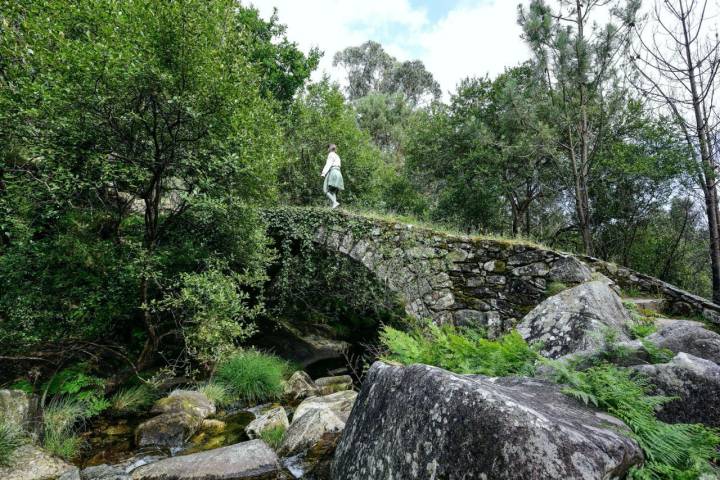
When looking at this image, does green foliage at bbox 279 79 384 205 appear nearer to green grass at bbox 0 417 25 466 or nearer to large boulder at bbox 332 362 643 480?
green grass at bbox 0 417 25 466

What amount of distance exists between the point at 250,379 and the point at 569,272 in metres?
7.39

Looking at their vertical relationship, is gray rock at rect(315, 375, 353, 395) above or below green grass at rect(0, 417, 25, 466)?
below

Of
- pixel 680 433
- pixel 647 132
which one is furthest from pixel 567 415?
pixel 647 132

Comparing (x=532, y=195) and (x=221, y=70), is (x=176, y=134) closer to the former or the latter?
(x=221, y=70)

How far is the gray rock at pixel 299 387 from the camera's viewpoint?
8.95 metres

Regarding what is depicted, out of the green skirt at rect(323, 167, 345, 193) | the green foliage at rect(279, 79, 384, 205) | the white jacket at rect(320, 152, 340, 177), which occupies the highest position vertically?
the green foliage at rect(279, 79, 384, 205)

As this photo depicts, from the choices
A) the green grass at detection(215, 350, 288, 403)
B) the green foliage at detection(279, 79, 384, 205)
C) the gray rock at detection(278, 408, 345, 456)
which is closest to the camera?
the gray rock at detection(278, 408, 345, 456)

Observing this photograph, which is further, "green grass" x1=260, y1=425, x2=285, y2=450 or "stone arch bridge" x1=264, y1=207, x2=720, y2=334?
"stone arch bridge" x1=264, y1=207, x2=720, y2=334

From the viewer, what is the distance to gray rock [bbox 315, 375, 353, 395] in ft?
30.1

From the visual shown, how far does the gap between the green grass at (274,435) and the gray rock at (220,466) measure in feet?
2.06

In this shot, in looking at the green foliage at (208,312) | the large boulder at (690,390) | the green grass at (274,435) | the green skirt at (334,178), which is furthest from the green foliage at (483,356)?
the green skirt at (334,178)

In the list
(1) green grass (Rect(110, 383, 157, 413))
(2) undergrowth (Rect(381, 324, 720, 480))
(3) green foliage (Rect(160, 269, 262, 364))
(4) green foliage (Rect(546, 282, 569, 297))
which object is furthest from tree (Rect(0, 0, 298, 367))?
(4) green foliage (Rect(546, 282, 569, 297))

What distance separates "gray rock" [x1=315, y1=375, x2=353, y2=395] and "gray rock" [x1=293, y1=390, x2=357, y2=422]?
1.77 meters

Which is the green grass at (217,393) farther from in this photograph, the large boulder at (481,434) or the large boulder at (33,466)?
the large boulder at (481,434)
